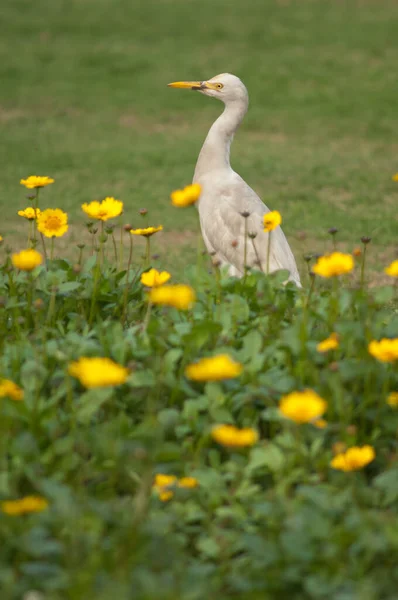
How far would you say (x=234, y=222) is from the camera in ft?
17.7

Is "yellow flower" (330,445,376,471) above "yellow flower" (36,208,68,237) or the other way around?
the other way around

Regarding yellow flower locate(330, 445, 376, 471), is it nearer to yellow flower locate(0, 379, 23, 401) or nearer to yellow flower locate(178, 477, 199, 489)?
yellow flower locate(178, 477, 199, 489)

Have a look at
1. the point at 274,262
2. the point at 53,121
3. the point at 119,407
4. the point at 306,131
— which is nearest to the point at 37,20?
the point at 53,121

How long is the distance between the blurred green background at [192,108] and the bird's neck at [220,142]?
2.51 feet

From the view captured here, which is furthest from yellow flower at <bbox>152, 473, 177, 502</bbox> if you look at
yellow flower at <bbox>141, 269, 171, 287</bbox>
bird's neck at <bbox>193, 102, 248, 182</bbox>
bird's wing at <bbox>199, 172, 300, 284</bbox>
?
bird's neck at <bbox>193, 102, 248, 182</bbox>

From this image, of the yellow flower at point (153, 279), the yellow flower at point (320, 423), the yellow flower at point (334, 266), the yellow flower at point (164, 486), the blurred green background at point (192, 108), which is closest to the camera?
the yellow flower at point (164, 486)

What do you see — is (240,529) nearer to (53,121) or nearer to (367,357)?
(367,357)

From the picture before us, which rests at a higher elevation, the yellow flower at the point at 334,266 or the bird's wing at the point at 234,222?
the yellow flower at the point at 334,266

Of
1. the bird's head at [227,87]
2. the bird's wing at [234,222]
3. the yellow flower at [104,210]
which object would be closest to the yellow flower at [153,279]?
the yellow flower at [104,210]

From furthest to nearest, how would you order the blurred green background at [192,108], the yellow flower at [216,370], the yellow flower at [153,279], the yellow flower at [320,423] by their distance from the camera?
the blurred green background at [192,108], the yellow flower at [153,279], the yellow flower at [320,423], the yellow flower at [216,370]

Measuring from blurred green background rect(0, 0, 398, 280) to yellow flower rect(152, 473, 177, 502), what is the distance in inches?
135

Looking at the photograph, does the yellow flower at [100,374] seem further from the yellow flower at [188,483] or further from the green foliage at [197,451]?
the yellow flower at [188,483]

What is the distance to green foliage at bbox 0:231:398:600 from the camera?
2.57 metres

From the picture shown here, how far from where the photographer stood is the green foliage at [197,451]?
101 inches
